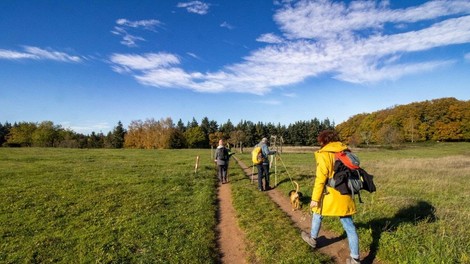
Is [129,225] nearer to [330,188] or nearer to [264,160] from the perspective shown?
[330,188]

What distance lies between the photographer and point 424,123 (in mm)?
103500

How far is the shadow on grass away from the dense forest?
7838 centimetres

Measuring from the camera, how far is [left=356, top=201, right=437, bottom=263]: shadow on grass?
7251 millimetres

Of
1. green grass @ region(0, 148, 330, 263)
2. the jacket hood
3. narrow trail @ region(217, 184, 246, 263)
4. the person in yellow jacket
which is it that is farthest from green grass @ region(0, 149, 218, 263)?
the jacket hood

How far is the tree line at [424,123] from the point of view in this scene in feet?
313

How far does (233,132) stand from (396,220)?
328 feet

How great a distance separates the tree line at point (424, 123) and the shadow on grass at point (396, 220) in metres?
88.7

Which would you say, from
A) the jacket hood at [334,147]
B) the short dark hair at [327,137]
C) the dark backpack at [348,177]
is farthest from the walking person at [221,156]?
the dark backpack at [348,177]

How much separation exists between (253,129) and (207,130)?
21107 mm

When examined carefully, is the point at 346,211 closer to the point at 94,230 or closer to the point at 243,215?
the point at 243,215

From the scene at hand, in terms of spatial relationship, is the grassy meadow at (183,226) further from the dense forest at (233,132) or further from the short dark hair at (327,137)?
the dense forest at (233,132)

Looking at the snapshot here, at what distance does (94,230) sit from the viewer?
28.6 feet

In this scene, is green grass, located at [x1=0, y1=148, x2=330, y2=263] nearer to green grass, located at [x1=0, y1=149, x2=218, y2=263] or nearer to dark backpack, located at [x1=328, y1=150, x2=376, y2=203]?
green grass, located at [x1=0, y1=149, x2=218, y2=263]

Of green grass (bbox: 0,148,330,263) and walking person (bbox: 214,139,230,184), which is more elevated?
walking person (bbox: 214,139,230,184)
